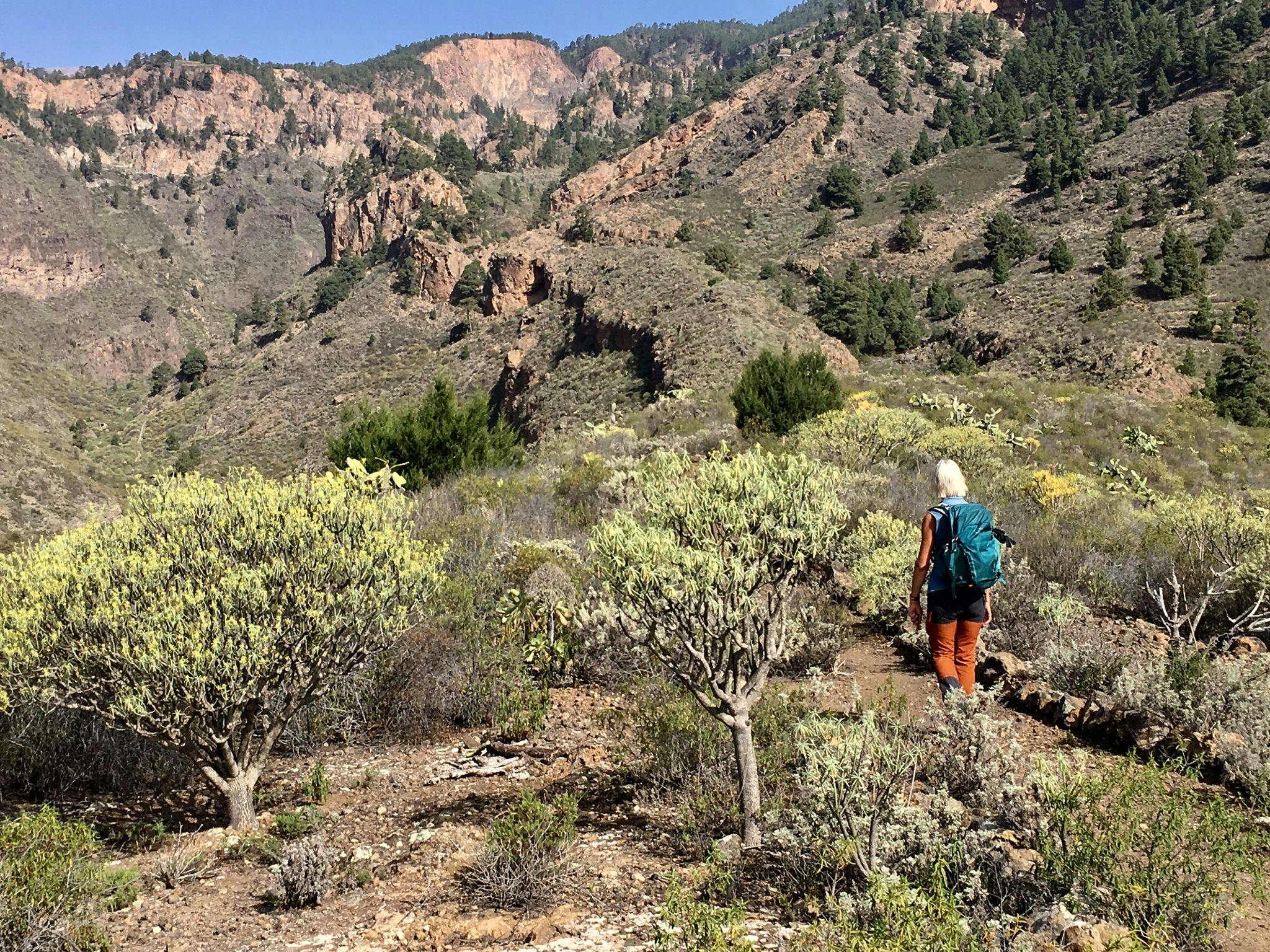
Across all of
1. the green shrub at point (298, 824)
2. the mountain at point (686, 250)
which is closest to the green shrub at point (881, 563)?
the green shrub at point (298, 824)

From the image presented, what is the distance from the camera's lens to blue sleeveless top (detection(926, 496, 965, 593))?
4289 millimetres

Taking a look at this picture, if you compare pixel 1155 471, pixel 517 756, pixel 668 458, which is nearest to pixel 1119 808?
pixel 668 458

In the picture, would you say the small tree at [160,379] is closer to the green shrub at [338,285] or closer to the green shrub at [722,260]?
the green shrub at [338,285]

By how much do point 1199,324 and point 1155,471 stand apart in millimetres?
17718

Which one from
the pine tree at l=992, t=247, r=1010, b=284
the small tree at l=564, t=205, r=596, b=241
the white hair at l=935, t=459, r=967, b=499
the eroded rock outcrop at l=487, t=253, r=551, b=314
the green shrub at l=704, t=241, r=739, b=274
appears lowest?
the white hair at l=935, t=459, r=967, b=499

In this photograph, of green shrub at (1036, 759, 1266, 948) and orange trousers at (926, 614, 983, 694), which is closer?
green shrub at (1036, 759, 1266, 948)

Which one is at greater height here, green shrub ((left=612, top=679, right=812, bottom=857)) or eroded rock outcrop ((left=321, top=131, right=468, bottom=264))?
eroded rock outcrop ((left=321, top=131, right=468, bottom=264))

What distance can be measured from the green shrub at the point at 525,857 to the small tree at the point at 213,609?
1554mm

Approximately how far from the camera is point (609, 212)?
177 ft

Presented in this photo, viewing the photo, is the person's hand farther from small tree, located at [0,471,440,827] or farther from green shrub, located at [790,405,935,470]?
green shrub, located at [790,405,935,470]

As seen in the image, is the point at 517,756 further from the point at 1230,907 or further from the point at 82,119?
the point at 82,119

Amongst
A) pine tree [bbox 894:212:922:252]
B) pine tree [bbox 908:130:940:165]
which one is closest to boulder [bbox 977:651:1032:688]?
pine tree [bbox 894:212:922:252]

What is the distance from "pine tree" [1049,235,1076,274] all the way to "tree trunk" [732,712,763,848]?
40.7 metres

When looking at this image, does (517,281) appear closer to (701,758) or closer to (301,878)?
(701,758)
